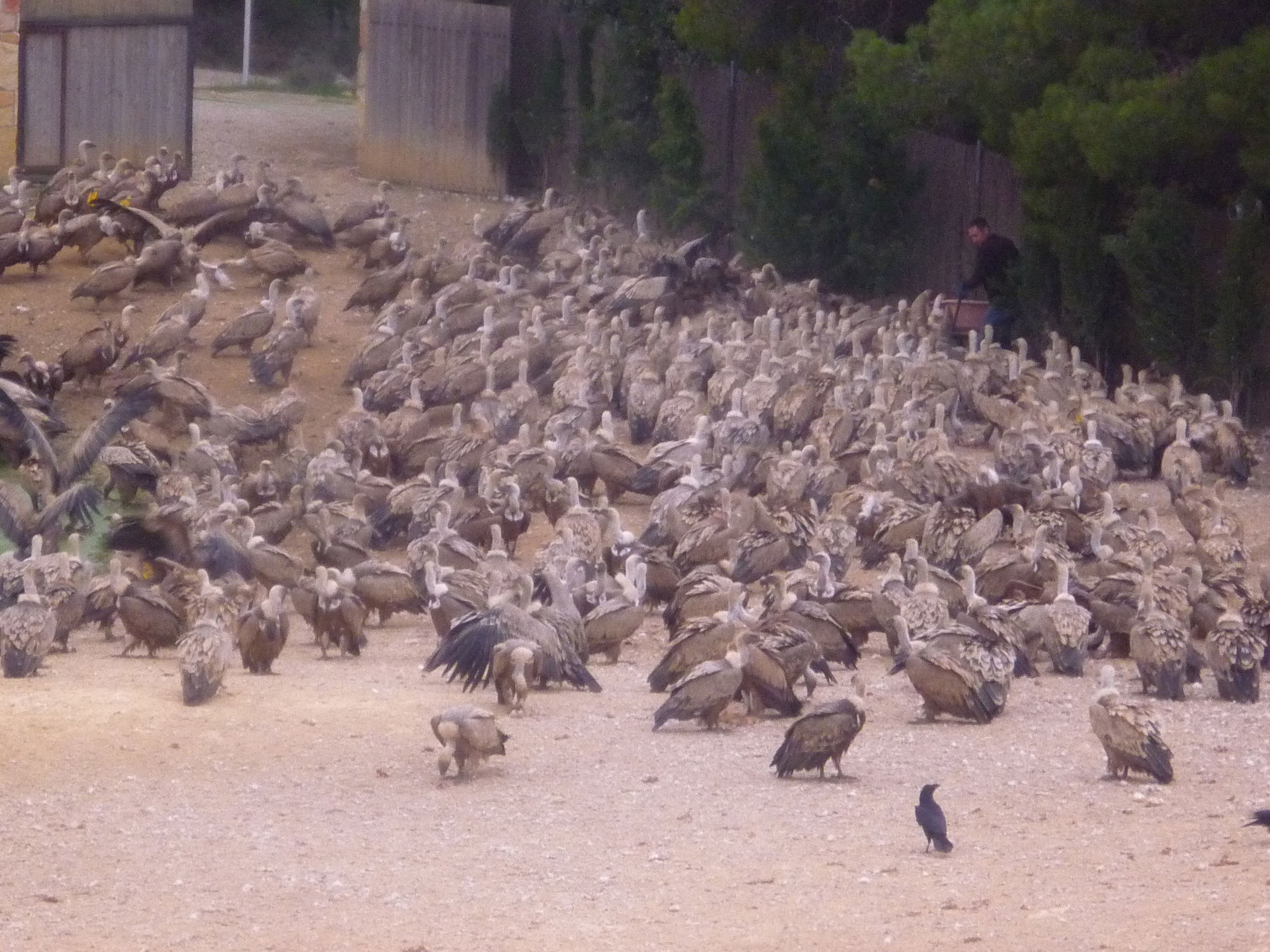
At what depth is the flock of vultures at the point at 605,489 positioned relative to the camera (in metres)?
10.2

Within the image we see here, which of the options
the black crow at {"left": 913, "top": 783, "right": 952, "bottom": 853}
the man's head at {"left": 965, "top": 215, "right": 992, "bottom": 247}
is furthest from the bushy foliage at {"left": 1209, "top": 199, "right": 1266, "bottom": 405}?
the black crow at {"left": 913, "top": 783, "right": 952, "bottom": 853}

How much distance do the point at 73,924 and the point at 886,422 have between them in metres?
9.79

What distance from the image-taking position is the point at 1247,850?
7367mm

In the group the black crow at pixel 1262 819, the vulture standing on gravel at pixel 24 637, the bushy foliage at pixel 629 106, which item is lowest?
the vulture standing on gravel at pixel 24 637

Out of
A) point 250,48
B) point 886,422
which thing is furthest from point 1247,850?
point 250,48

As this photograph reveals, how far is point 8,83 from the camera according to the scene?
2431cm

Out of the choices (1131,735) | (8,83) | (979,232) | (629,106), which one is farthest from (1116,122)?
(8,83)

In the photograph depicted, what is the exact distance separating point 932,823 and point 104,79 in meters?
20.7

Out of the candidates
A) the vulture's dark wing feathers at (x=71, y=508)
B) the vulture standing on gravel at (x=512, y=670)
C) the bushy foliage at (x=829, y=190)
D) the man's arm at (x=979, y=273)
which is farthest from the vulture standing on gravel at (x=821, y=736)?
the bushy foliage at (x=829, y=190)

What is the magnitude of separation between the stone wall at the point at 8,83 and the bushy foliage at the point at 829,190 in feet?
29.4

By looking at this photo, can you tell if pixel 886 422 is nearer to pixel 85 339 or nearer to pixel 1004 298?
pixel 1004 298

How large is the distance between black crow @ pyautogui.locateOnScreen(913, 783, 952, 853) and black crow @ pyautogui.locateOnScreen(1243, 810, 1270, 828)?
1.10 metres

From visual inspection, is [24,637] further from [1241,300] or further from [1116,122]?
[1241,300]

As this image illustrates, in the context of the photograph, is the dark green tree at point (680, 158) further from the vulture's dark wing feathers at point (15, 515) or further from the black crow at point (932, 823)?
the black crow at point (932, 823)
